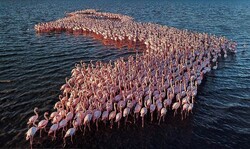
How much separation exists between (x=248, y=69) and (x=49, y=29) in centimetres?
3764

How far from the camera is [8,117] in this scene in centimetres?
2341

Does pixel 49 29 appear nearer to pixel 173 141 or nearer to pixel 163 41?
pixel 163 41

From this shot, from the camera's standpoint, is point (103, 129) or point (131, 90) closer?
point (103, 129)

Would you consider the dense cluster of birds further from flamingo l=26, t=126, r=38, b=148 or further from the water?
the water

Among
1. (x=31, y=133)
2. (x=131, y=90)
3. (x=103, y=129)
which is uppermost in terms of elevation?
(x=131, y=90)

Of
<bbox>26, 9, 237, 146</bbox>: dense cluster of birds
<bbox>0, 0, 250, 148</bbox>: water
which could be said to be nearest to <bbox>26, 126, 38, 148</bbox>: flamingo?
<bbox>26, 9, 237, 146</bbox>: dense cluster of birds

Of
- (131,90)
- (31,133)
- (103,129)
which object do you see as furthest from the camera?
(131,90)

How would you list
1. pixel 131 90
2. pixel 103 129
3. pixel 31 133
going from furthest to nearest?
pixel 131 90 → pixel 103 129 → pixel 31 133

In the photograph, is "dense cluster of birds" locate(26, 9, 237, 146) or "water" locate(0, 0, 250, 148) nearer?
"water" locate(0, 0, 250, 148)

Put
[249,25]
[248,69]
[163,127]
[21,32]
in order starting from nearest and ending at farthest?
[163,127], [248,69], [21,32], [249,25]

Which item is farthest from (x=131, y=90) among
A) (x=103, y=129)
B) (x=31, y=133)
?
(x=31, y=133)

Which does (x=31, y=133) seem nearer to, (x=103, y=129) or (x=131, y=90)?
(x=103, y=129)

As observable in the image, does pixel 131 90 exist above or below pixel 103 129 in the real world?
above

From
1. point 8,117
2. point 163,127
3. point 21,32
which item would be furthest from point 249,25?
point 8,117
